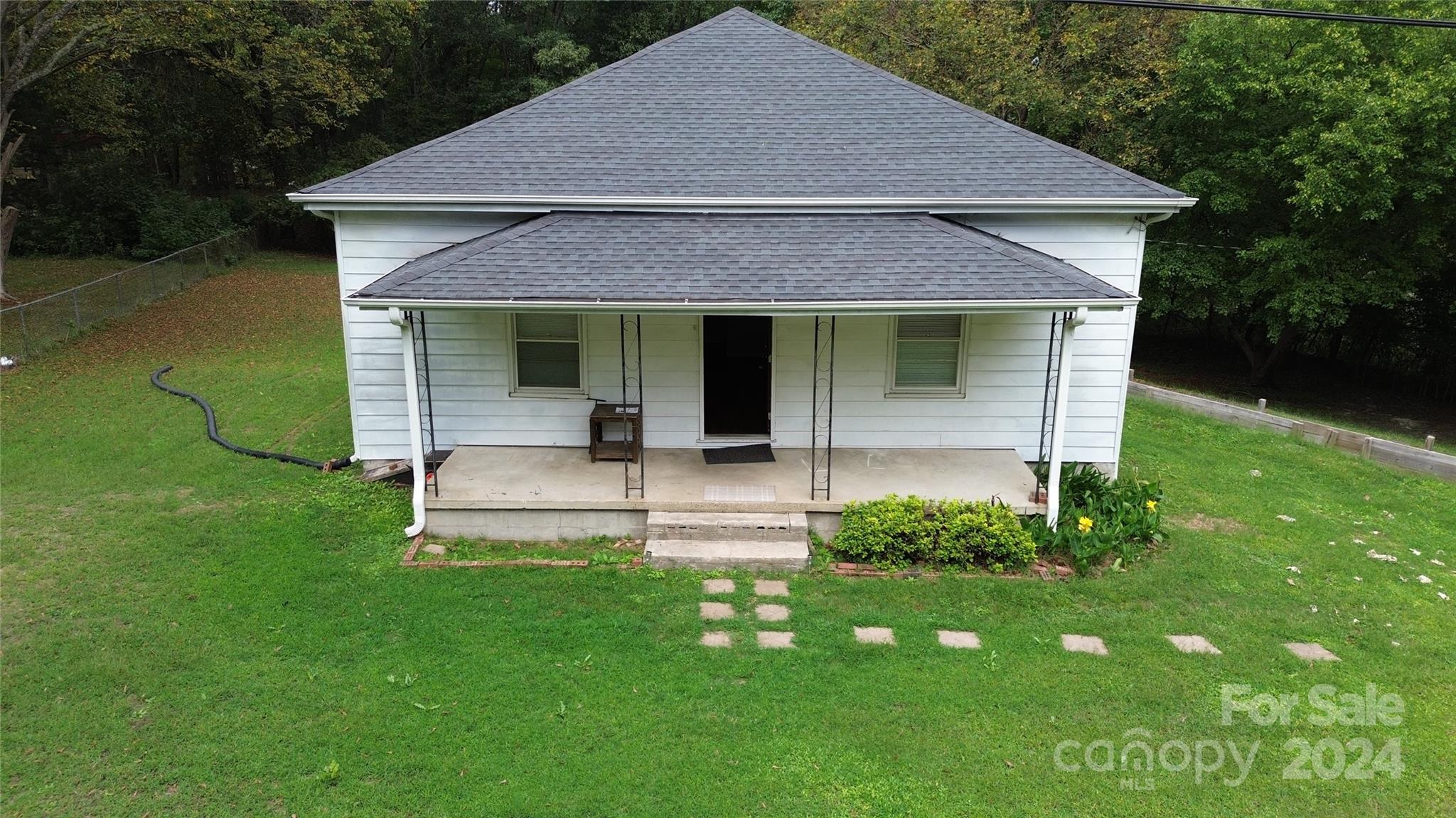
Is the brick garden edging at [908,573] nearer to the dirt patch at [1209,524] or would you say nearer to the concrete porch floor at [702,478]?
the concrete porch floor at [702,478]

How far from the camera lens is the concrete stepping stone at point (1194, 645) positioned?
258 inches

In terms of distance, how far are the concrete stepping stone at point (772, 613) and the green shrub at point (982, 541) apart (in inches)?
70.0

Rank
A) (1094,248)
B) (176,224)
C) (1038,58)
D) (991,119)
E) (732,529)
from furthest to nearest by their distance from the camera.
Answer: (176,224) < (1038,58) < (991,119) < (1094,248) < (732,529)

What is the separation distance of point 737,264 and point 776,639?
12.8ft

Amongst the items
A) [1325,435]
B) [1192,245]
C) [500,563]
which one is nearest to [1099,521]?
[500,563]

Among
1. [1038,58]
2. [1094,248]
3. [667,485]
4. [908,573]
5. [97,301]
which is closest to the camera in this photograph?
[908,573]

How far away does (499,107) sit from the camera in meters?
31.6

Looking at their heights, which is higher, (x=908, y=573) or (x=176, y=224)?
(x=176, y=224)

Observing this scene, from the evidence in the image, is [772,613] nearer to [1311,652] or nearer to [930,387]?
[930,387]

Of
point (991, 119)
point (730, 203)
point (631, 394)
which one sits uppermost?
point (991, 119)

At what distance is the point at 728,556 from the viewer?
7820 millimetres

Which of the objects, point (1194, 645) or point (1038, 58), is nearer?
point (1194, 645)

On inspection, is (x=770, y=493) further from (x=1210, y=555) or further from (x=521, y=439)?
(x=1210, y=555)

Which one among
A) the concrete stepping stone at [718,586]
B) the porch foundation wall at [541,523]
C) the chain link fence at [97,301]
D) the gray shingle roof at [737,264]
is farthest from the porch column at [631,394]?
the chain link fence at [97,301]
